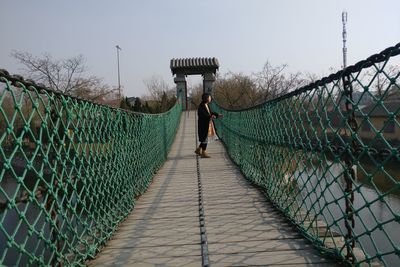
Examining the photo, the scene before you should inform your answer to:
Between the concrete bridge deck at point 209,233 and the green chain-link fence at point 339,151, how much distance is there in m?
0.16

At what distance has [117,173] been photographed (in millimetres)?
3332

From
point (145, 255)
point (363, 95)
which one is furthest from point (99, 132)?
point (363, 95)

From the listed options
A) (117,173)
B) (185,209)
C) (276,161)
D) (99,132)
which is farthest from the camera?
(276,161)

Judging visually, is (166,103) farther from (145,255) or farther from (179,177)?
(145,255)

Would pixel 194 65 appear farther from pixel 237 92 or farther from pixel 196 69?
pixel 237 92

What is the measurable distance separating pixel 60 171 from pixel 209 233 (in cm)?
123

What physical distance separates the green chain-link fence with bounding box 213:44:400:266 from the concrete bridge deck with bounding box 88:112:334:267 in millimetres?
165

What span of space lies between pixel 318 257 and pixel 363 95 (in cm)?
102

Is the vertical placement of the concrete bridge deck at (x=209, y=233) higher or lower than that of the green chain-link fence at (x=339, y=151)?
lower

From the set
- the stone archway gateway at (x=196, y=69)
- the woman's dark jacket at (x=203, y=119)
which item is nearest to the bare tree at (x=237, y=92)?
the stone archway gateway at (x=196, y=69)

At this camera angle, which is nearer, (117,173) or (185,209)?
(117,173)

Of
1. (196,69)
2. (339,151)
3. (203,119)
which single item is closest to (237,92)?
(196,69)

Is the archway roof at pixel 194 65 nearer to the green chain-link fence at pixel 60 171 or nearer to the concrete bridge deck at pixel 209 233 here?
the concrete bridge deck at pixel 209 233

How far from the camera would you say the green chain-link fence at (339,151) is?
5.49ft
